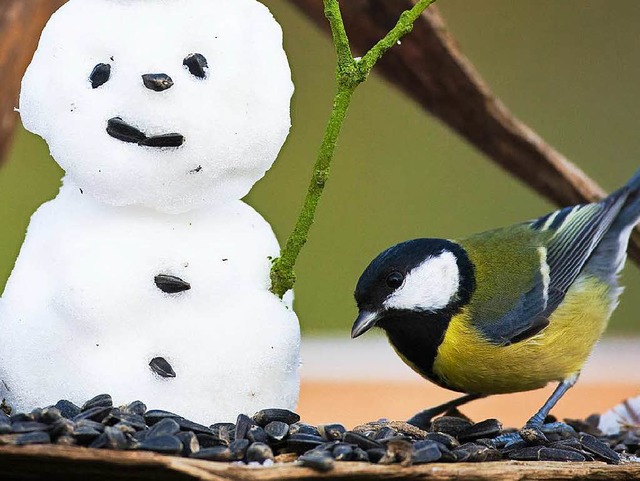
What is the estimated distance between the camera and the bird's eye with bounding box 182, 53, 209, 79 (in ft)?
2.68

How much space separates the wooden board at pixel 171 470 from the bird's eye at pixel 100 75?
322 millimetres

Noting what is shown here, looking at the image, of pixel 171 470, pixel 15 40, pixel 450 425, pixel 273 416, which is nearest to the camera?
pixel 171 470

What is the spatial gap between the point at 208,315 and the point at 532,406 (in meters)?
1.18

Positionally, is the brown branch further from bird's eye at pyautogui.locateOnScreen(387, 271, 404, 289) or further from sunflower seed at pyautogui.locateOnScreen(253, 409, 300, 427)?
sunflower seed at pyautogui.locateOnScreen(253, 409, 300, 427)

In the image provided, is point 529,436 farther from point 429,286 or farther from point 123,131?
point 123,131

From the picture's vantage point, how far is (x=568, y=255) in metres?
1.19

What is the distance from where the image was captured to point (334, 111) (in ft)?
2.88

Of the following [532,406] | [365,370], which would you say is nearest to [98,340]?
[532,406]

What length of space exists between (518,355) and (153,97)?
51 centimetres

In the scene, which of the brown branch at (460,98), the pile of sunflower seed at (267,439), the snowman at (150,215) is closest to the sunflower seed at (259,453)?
the pile of sunflower seed at (267,439)

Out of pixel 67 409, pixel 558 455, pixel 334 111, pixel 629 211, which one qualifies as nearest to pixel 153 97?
pixel 334 111

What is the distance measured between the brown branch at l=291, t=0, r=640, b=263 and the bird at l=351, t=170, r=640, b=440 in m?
0.18

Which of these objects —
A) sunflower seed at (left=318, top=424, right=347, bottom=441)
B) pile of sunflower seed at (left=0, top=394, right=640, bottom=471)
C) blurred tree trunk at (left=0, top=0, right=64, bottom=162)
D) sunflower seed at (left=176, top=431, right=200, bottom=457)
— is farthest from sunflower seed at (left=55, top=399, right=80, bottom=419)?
blurred tree trunk at (left=0, top=0, right=64, bottom=162)

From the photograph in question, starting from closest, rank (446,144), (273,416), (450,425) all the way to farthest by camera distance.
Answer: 1. (273,416)
2. (450,425)
3. (446,144)
